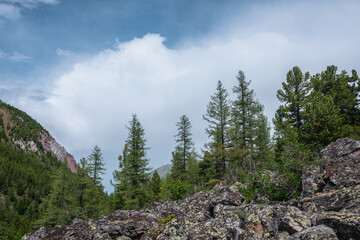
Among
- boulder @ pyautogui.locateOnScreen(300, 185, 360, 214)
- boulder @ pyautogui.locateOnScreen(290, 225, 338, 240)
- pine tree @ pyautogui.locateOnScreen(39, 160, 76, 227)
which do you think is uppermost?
boulder @ pyautogui.locateOnScreen(300, 185, 360, 214)

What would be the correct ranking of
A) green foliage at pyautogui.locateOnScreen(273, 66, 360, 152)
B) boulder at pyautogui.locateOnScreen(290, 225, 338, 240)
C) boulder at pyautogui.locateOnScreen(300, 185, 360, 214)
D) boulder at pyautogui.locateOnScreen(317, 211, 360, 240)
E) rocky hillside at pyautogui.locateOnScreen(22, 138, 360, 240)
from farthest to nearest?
green foliage at pyautogui.locateOnScreen(273, 66, 360, 152) < boulder at pyautogui.locateOnScreen(300, 185, 360, 214) < rocky hillside at pyautogui.locateOnScreen(22, 138, 360, 240) < boulder at pyautogui.locateOnScreen(317, 211, 360, 240) < boulder at pyautogui.locateOnScreen(290, 225, 338, 240)

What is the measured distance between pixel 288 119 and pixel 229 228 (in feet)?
97.6

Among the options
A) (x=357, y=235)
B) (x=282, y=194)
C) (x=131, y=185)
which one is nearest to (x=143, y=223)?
(x=282, y=194)

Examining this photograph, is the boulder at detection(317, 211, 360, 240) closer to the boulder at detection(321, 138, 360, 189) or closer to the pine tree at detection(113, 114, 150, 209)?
the boulder at detection(321, 138, 360, 189)

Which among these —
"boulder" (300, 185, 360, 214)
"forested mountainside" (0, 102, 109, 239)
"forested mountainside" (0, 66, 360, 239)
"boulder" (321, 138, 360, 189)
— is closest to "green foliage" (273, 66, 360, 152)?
"forested mountainside" (0, 66, 360, 239)

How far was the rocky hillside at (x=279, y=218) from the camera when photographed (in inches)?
196

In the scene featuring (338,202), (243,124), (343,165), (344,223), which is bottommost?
(344,223)

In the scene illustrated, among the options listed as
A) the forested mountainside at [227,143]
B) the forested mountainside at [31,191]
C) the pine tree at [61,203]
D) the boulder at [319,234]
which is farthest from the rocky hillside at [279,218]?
the forested mountainside at [31,191]

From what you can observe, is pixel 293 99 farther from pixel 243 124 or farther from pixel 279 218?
pixel 279 218

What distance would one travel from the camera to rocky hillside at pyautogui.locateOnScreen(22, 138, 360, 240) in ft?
16.3

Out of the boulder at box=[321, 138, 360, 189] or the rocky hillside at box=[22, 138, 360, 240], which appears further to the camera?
the boulder at box=[321, 138, 360, 189]

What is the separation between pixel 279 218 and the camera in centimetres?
609

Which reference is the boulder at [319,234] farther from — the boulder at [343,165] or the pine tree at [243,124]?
the pine tree at [243,124]

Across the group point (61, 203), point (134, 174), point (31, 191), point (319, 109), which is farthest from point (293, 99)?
point (31, 191)
